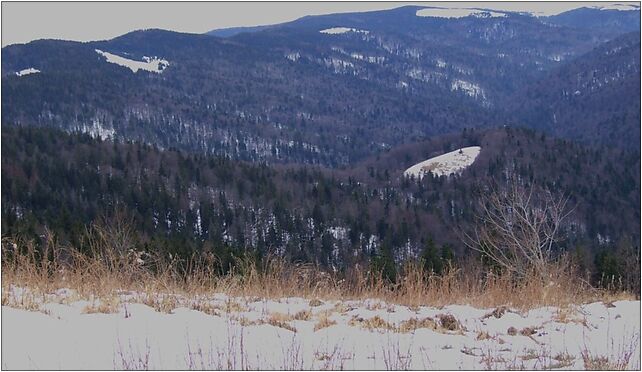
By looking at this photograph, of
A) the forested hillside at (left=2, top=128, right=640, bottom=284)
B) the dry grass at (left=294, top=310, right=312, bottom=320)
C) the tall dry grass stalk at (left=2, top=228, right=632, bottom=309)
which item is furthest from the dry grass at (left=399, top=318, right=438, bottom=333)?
the forested hillside at (left=2, top=128, right=640, bottom=284)

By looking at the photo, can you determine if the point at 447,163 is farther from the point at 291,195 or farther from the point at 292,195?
the point at 291,195

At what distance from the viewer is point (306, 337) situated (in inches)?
215

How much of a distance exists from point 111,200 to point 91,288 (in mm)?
91073

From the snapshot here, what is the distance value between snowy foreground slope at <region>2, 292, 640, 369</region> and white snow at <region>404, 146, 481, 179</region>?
13406cm

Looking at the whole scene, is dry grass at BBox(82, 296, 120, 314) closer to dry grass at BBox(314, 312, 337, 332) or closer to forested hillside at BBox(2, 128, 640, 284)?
dry grass at BBox(314, 312, 337, 332)

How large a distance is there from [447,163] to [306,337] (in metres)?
147

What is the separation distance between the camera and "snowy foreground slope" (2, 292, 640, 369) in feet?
15.5

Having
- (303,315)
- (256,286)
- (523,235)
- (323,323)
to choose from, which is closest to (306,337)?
(323,323)

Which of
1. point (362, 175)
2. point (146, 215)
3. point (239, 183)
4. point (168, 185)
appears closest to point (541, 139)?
point (362, 175)

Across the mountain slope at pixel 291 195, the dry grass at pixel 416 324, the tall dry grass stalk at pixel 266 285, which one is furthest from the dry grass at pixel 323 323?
the mountain slope at pixel 291 195

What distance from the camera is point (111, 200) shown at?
93.8 metres

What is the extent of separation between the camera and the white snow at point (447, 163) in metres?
145

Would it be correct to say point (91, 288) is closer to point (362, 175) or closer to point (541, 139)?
point (362, 175)

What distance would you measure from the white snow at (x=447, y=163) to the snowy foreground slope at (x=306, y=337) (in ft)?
440
